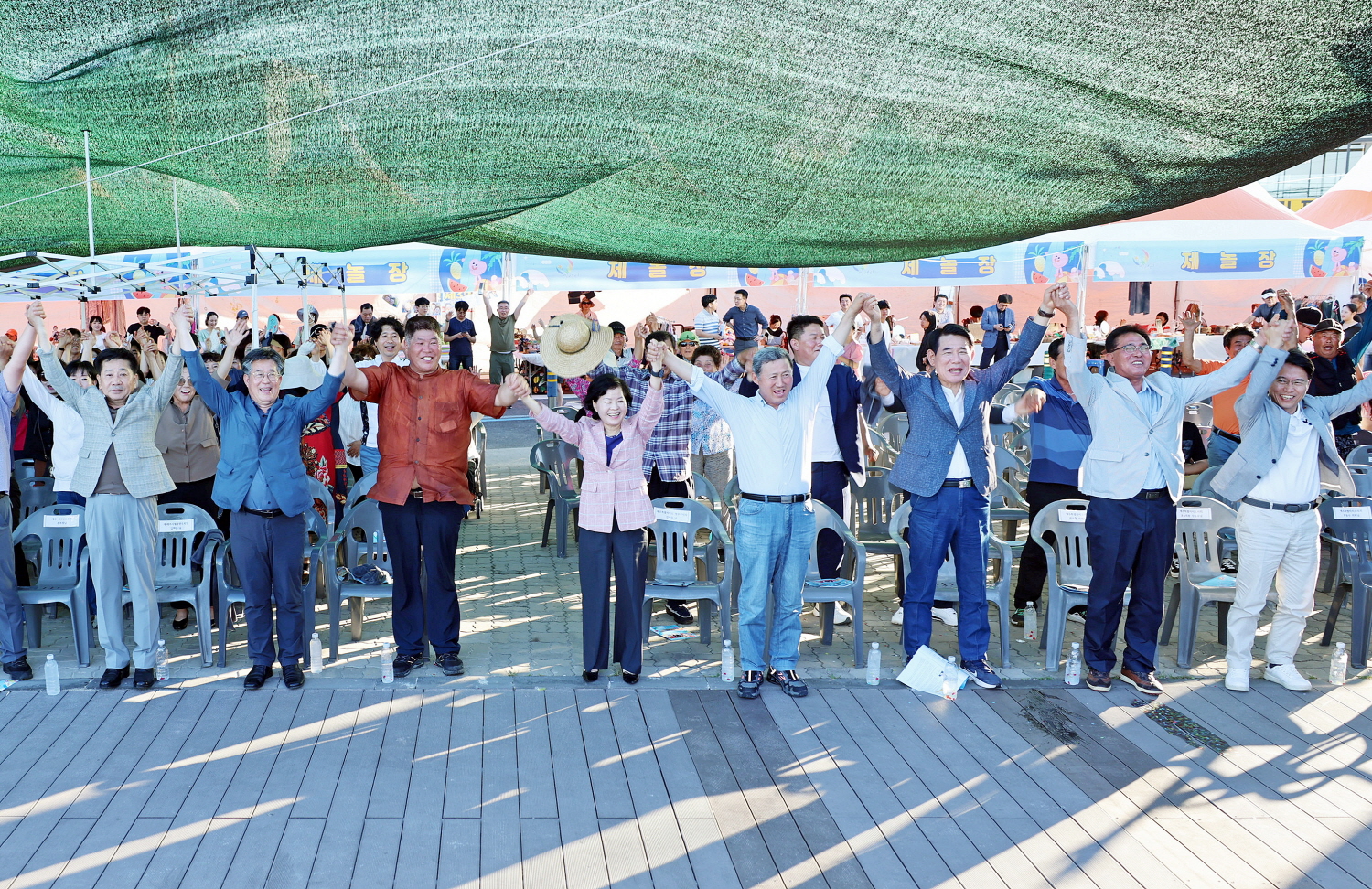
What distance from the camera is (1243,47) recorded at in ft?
13.3

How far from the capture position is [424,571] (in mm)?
6324

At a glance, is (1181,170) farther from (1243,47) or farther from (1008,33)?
(1008,33)

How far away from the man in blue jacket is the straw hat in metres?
1.07

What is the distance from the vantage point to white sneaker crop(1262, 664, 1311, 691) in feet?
19.6

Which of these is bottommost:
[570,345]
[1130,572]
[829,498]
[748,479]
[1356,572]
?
[1356,572]

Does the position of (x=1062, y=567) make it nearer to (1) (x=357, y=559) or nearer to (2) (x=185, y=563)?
(1) (x=357, y=559)

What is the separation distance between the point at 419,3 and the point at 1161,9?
2.71m

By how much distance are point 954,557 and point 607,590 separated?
1.96 meters

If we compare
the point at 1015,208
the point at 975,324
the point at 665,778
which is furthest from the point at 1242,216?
the point at 665,778

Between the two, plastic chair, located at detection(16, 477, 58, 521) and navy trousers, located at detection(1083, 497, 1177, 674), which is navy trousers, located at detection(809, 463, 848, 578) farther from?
plastic chair, located at detection(16, 477, 58, 521)

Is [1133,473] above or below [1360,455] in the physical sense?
above

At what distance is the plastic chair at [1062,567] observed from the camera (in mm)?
6262

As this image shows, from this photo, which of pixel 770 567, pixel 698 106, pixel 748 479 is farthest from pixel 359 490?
pixel 698 106

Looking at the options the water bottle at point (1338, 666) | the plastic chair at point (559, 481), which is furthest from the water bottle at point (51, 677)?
the plastic chair at point (559, 481)
